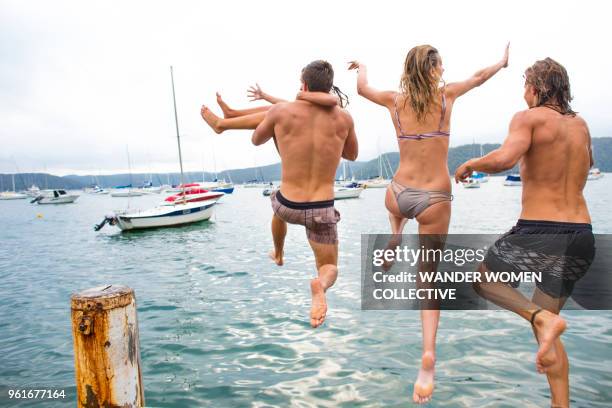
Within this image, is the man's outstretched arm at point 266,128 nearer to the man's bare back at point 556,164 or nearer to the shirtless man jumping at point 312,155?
the shirtless man jumping at point 312,155

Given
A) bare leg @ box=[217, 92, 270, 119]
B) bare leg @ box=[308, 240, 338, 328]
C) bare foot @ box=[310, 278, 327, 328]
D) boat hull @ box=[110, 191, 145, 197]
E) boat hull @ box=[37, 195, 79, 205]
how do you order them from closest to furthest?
bare foot @ box=[310, 278, 327, 328], bare leg @ box=[308, 240, 338, 328], bare leg @ box=[217, 92, 270, 119], boat hull @ box=[37, 195, 79, 205], boat hull @ box=[110, 191, 145, 197]

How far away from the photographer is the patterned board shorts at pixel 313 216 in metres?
4.54

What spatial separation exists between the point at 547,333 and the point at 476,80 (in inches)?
87.1

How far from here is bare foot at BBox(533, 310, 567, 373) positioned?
11.7 ft

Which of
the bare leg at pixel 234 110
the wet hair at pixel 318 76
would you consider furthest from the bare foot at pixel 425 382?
the bare leg at pixel 234 110

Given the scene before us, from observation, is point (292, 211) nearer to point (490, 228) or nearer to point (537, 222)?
point (537, 222)

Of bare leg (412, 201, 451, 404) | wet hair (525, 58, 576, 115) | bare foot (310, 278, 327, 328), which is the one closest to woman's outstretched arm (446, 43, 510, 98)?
wet hair (525, 58, 576, 115)

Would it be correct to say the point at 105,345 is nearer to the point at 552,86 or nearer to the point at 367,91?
the point at 367,91

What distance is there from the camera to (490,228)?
115 ft

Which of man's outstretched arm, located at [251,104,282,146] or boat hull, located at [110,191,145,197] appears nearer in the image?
man's outstretched arm, located at [251,104,282,146]

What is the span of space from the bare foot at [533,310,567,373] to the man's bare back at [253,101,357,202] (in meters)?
2.18

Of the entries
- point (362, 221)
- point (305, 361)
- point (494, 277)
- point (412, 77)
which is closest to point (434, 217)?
point (494, 277)

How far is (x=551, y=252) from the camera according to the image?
3.79m

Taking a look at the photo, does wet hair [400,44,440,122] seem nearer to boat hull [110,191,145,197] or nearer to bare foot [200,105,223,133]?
bare foot [200,105,223,133]
